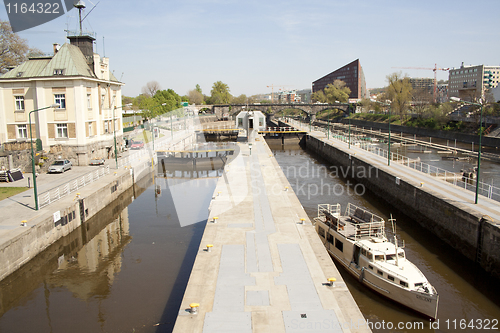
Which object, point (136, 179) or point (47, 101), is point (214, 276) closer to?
point (136, 179)

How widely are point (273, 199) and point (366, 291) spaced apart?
8431mm

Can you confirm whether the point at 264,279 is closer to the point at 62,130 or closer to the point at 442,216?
the point at 442,216

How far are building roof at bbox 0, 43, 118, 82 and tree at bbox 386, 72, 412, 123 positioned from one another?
78.2m

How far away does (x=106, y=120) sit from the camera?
133ft

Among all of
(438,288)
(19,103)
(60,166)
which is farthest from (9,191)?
(438,288)

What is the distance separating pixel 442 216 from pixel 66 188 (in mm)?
24224

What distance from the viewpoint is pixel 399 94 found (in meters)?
94.0

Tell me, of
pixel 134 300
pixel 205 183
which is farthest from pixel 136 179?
pixel 134 300

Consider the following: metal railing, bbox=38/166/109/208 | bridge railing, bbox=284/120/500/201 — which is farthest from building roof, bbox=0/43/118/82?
bridge railing, bbox=284/120/500/201

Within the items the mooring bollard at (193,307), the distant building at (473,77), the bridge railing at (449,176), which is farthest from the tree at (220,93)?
the mooring bollard at (193,307)

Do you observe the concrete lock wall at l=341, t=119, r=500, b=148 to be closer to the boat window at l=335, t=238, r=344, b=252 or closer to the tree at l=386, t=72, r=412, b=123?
the tree at l=386, t=72, r=412, b=123

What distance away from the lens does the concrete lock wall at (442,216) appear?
684 inches

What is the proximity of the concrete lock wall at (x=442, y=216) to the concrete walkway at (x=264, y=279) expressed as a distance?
8494 mm

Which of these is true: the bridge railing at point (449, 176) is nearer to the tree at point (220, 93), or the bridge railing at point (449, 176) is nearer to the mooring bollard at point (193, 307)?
the mooring bollard at point (193, 307)
